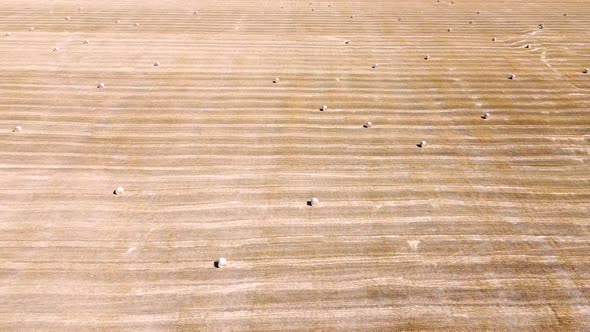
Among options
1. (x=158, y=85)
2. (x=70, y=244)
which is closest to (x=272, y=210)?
(x=70, y=244)

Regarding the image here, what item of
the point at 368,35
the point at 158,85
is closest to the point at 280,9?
the point at 368,35

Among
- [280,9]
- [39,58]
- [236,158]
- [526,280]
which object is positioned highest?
[280,9]

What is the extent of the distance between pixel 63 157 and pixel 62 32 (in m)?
20.6

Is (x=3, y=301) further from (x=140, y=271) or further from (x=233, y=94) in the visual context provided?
(x=233, y=94)

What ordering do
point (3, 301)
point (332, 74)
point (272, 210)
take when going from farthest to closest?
point (332, 74) < point (272, 210) < point (3, 301)

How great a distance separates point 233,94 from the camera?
78.0 feet

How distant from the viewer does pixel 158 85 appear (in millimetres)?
24625

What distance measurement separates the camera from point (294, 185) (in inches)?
657

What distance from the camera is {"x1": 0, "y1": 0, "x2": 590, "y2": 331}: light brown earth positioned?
1193 cm

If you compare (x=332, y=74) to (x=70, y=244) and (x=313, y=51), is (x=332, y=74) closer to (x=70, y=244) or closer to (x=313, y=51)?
(x=313, y=51)

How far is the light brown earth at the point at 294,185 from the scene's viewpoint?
39.1 ft

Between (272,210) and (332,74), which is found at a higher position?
(332,74)

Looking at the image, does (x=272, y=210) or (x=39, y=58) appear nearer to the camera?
(x=272, y=210)

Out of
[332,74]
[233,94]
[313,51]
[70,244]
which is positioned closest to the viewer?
[70,244]
